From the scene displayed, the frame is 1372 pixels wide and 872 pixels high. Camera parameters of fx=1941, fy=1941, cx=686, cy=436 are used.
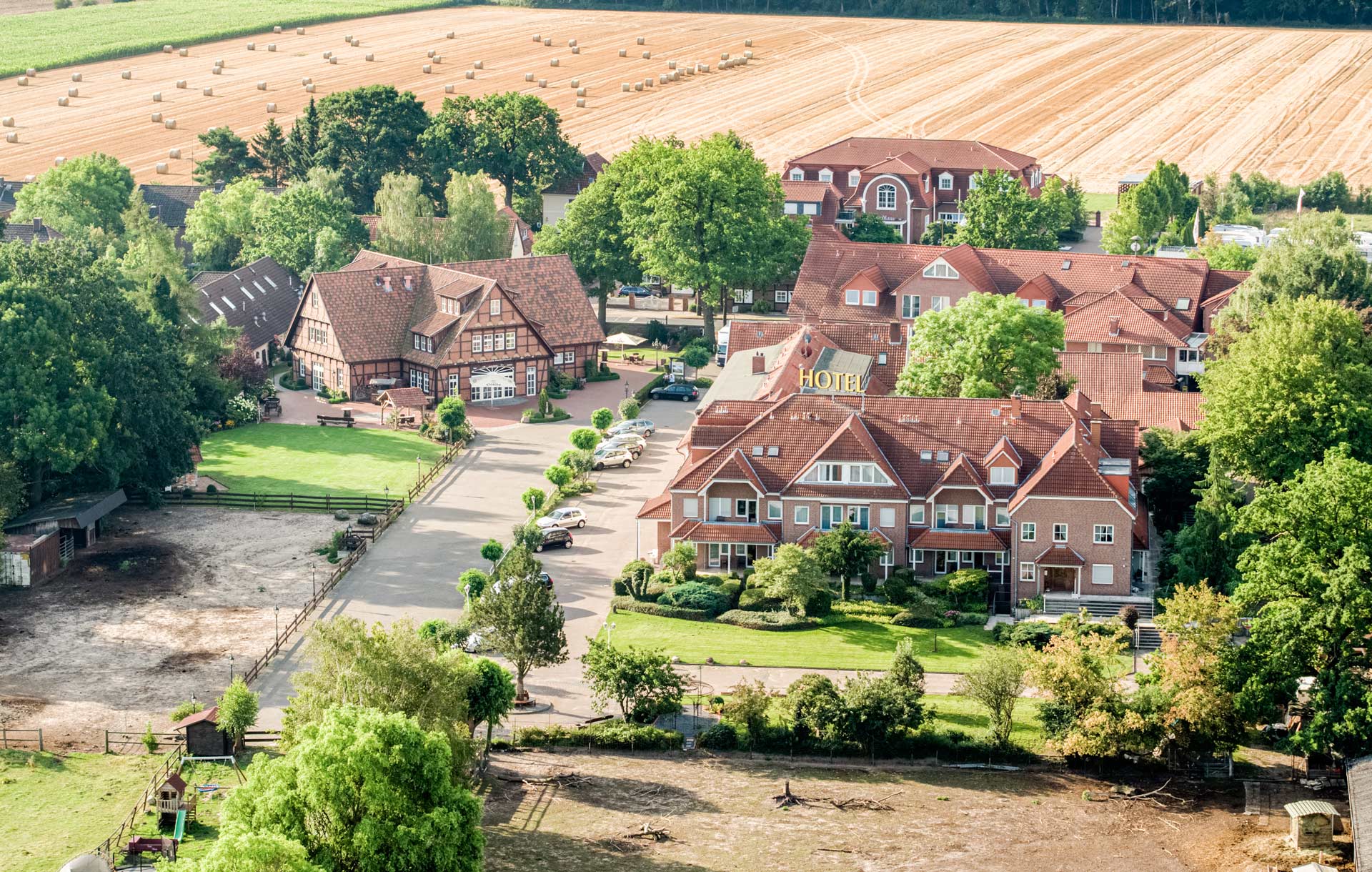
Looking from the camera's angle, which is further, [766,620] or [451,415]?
[451,415]

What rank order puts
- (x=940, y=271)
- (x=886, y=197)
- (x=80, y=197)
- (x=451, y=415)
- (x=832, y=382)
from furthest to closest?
1. (x=886, y=197)
2. (x=80, y=197)
3. (x=940, y=271)
4. (x=451, y=415)
5. (x=832, y=382)

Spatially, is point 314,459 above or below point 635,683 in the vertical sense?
above

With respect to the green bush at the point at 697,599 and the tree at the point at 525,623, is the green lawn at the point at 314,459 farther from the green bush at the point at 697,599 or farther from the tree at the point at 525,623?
the tree at the point at 525,623

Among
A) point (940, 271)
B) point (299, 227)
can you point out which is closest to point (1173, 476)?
point (940, 271)

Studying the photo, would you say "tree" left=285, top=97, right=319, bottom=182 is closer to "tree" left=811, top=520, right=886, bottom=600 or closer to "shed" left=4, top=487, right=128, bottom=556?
"shed" left=4, top=487, right=128, bottom=556

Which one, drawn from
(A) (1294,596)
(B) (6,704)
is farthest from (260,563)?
(A) (1294,596)

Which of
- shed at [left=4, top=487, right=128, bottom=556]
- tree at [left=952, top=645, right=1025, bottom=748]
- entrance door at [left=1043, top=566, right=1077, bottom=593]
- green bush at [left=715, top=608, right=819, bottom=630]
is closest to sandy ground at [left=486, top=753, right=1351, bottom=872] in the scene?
tree at [left=952, top=645, right=1025, bottom=748]

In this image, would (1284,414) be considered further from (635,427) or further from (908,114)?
(908,114)
